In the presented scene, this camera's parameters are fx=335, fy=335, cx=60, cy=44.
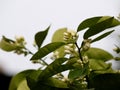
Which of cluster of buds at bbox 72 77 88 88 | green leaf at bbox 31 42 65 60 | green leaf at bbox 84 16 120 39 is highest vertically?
green leaf at bbox 84 16 120 39

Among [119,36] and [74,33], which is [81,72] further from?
[119,36]

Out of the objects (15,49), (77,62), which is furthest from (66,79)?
(15,49)

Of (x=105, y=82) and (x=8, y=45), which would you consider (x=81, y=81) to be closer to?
(x=105, y=82)

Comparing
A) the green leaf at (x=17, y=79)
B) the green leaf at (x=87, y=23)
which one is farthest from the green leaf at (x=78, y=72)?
the green leaf at (x=17, y=79)

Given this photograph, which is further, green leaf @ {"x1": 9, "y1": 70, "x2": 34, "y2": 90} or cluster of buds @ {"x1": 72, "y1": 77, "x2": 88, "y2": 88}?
green leaf @ {"x1": 9, "y1": 70, "x2": 34, "y2": 90}

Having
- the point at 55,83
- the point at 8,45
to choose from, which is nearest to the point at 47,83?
the point at 55,83

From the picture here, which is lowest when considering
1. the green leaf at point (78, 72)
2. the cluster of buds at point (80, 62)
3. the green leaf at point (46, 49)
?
the cluster of buds at point (80, 62)

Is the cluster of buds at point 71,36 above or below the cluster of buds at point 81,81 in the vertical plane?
above

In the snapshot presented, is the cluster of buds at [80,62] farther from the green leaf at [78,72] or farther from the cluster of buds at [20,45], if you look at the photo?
the cluster of buds at [20,45]

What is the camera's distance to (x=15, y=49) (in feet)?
2.97

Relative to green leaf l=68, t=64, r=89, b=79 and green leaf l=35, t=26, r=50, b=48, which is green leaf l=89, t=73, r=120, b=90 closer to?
green leaf l=68, t=64, r=89, b=79

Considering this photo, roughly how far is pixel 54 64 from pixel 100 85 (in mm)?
110

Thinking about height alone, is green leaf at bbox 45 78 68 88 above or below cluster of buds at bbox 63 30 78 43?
below

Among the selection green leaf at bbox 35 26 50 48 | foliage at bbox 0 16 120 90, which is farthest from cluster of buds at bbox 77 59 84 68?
green leaf at bbox 35 26 50 48
